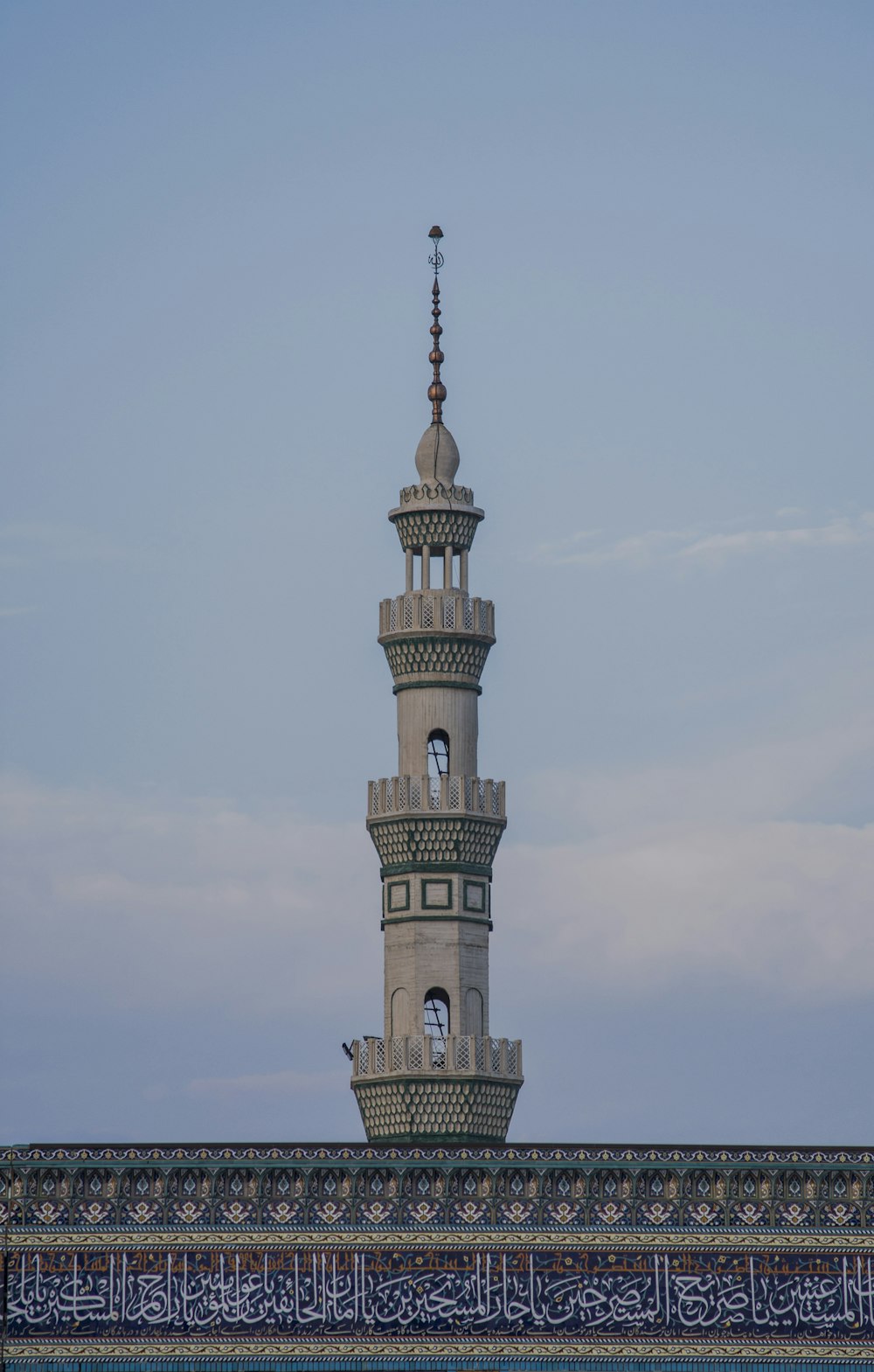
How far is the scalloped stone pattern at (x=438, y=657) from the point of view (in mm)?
36906

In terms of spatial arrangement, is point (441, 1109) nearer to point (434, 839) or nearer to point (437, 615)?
point (434, 839)

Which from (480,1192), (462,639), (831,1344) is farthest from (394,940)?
(831,1344)

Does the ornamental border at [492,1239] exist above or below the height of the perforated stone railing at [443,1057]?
below

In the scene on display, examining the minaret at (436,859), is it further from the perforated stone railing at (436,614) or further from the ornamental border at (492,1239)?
the ornamental border at (492,1239)

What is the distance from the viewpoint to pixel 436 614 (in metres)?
36.9

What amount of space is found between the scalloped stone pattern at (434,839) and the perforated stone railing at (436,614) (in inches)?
97.2

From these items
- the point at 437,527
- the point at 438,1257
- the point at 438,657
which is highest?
the point at 437,527

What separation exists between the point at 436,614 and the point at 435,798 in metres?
2.40

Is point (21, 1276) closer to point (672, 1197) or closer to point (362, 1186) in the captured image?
point (362, 1186)

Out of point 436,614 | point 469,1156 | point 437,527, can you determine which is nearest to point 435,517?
point 437,527

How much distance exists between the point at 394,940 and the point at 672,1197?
22.9 ft

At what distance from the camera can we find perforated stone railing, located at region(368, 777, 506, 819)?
36.3 m

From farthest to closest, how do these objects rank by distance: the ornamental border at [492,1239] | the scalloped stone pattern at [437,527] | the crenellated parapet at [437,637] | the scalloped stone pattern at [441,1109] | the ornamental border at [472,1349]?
the scalloped stone pattern at [437,527] < the crenellated parapet at [437,637] < the scalloped stone pattern at [441,1109] < the ornamental border at [492,1239] < the ornamental border at [472,1349]

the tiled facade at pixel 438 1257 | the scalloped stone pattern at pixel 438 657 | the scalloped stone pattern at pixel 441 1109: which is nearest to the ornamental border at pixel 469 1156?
the tiled facade at pixel 438 1257
